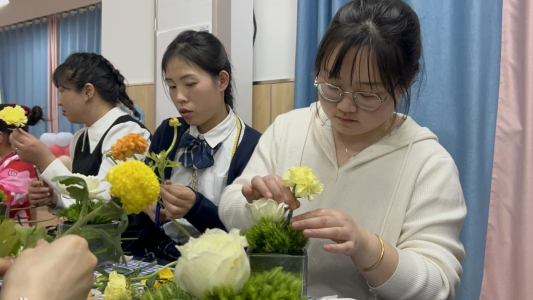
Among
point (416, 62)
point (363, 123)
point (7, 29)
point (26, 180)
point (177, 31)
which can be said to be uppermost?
point (7, 29)

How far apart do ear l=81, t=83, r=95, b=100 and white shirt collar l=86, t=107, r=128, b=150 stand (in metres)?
0.10

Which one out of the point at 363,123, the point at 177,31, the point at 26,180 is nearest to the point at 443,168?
the point at 363,123

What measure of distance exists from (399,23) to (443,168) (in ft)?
0.96

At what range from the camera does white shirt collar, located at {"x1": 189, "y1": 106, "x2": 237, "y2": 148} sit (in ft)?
4.01

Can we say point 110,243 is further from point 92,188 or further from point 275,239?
point 275,239

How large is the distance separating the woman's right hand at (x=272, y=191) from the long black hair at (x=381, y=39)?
268 mm

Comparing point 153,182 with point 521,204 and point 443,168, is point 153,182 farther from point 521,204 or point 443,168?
point 521,204

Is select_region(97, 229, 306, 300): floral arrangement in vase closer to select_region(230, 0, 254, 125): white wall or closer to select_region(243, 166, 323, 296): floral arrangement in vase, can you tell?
select_region(243, 166, 323, 296): floral arrangement in vase

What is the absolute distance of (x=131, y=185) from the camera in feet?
1.66

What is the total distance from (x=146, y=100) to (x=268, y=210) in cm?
215

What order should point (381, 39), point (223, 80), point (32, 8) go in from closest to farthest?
point (381, 39) → point (223, 80) → point (32, 8)

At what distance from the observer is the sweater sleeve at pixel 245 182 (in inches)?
35.7

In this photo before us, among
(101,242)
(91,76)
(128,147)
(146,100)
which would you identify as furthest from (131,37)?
(101,242)

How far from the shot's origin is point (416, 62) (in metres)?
0.91
